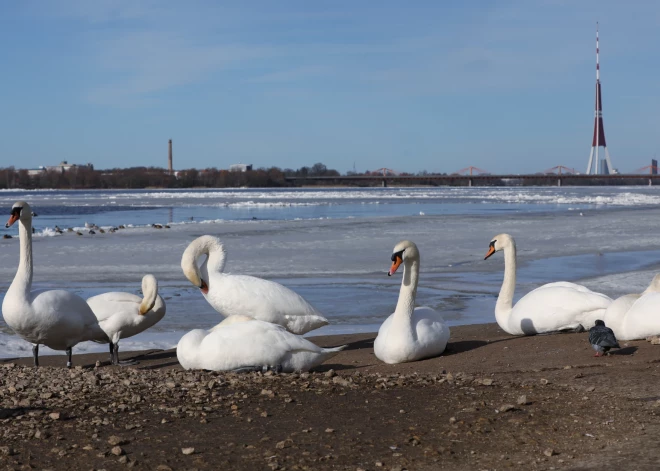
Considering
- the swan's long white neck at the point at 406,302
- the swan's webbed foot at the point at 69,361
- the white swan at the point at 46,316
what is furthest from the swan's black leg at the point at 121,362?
the swan's long white neck at the point at 406,302

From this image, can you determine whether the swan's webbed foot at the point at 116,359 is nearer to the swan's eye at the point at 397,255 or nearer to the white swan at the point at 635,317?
the swan's eye at the point at 397,255

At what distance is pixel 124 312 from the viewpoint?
7328mm

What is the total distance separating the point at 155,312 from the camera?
746 centimetres

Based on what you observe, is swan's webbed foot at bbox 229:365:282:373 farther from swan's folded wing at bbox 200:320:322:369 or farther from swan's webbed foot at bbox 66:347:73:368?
swan's webbed foot at bbox 66:347:73:368

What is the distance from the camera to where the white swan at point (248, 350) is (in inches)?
227

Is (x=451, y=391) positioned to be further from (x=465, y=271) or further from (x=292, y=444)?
(x=465, y=271)

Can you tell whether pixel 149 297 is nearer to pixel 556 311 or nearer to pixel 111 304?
pixel 111 304

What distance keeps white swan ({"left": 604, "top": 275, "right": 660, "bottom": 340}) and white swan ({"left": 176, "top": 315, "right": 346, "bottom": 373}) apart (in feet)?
7.55

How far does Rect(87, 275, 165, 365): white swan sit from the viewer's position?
7.27 m

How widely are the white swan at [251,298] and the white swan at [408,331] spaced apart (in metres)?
1.03

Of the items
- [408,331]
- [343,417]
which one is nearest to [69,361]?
[408,331]

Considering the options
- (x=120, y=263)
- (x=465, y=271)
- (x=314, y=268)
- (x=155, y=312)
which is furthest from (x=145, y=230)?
(x=155, y=312)

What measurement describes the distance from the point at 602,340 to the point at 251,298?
9.40 feet

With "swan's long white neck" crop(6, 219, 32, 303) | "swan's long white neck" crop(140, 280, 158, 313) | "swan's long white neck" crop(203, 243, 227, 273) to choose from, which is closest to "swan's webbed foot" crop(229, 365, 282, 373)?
"swan's long white neck" crop(140, 280, 158, 313)
